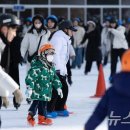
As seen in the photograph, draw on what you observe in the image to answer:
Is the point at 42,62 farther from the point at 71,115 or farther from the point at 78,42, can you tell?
the point at 78,42

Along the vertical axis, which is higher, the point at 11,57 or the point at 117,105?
the point at 117,105

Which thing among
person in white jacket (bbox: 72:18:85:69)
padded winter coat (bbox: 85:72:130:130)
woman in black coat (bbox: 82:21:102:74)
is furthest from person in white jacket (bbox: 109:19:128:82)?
padded winter coat (bbox: 85:72:130:130)

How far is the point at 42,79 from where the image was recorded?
860cm

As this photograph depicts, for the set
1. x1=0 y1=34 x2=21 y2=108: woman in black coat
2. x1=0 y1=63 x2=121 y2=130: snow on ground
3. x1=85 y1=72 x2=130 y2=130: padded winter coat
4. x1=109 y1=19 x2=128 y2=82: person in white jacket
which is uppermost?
x1=85 y1=72 x2=130 y2=130: padded winter coat

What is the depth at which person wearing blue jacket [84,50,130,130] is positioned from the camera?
4.29 meters

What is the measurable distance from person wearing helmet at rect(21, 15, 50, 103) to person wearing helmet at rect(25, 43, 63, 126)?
84.1 inches

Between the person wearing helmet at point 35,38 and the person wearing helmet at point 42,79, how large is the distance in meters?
2.14

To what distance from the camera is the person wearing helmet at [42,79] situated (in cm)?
858

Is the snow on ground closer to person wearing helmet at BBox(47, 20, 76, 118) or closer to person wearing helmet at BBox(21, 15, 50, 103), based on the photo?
person wearing helmet at BBox(47, 20, 76, 118)

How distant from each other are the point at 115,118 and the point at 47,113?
503 centimetres

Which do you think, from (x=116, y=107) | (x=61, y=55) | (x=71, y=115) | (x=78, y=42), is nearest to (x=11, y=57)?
(x=61, y=55)

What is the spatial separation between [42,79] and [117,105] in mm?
4116

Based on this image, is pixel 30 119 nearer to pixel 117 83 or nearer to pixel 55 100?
pixel 55 100

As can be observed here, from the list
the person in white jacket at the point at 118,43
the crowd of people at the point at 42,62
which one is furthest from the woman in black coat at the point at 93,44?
the crowd of people at the point at 42,62
